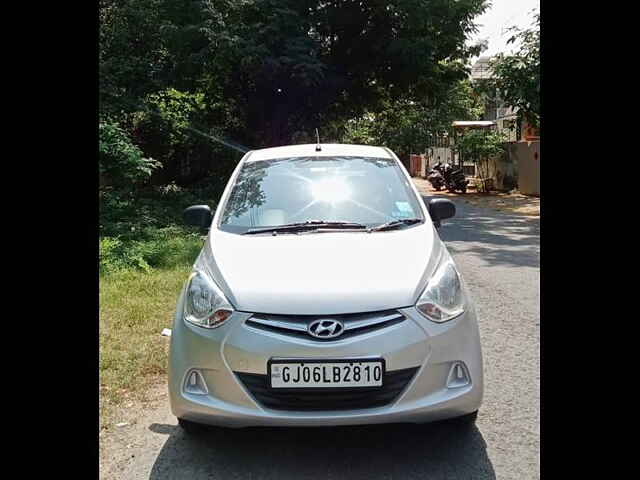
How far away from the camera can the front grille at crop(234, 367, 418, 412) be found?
3.25 meters

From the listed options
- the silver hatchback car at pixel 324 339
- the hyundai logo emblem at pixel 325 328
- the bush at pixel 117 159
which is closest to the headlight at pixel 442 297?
the silver hatchback car at pixel 324 339

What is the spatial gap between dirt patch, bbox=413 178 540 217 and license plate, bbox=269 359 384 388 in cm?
1330

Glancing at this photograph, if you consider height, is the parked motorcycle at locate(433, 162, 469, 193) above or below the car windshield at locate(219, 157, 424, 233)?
below

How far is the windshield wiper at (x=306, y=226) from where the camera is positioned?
13.8 feet

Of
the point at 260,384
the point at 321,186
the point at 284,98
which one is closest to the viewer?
the point at 260,384

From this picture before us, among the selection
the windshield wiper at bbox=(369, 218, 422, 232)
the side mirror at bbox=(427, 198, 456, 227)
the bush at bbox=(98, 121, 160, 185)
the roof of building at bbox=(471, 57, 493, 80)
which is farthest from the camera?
the roof of building at bbox=(471, 57, 493, 80)

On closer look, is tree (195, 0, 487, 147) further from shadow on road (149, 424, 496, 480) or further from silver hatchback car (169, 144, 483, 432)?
shadow on road (149, 424, 496, 480)

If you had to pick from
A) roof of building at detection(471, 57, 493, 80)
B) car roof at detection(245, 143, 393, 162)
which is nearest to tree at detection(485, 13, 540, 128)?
roof of building at detection(471, 57, 493, 80)
